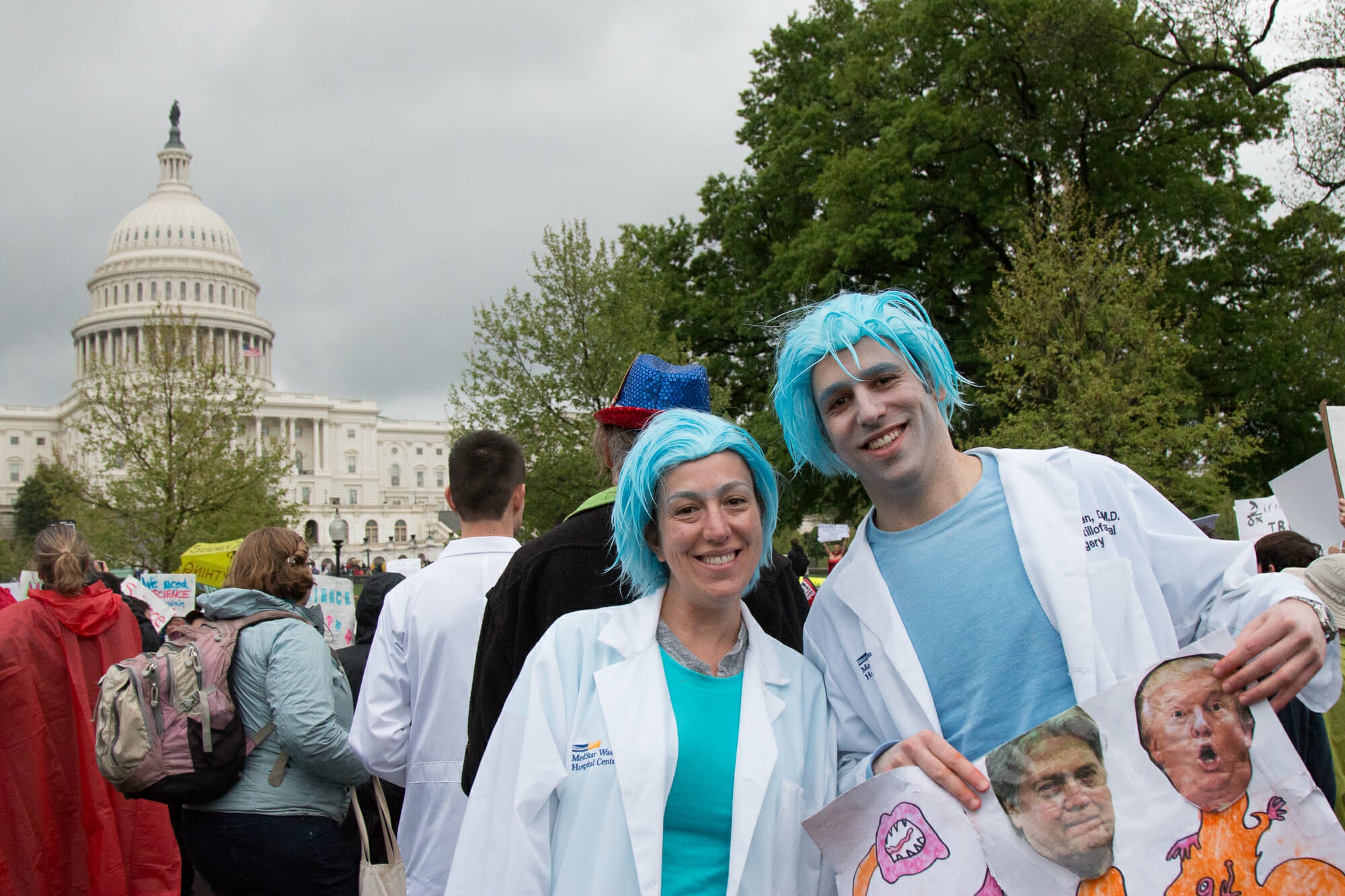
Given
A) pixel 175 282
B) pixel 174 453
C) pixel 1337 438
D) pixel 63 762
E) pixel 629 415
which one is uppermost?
pixel 175 282

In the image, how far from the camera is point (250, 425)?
102375mm

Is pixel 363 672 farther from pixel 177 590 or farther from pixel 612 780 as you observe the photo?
pixel 177 590

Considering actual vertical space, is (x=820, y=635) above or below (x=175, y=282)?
below

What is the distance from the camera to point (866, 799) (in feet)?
6.84

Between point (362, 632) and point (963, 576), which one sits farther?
point (362, 632)

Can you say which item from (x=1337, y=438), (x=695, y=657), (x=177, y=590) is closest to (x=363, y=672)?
(x=695, y=657)

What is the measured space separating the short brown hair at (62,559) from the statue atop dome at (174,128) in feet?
422

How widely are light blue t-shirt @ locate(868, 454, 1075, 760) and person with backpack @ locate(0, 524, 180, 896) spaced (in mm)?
4700

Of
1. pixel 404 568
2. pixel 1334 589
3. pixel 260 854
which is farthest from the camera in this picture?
pixel 404 568

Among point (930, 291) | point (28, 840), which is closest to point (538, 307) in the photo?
point (930, 291)

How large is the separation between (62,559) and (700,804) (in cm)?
443

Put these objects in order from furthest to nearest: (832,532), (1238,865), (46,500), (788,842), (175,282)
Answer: (175,282), (46,500), (832,532), (788,842), (1238,865)

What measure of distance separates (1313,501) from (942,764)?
271 inches

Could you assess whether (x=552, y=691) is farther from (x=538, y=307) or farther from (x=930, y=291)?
(x=930, y=291)
